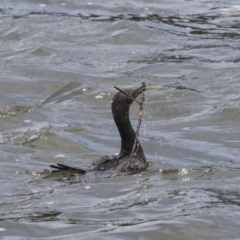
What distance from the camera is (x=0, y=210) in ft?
34.8


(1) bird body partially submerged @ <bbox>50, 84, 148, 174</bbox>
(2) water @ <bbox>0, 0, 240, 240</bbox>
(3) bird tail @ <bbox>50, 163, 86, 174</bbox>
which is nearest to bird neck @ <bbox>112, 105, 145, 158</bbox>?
(1) bird body partially submerged @ <bbox>50, 84, 148, 174</bbox>

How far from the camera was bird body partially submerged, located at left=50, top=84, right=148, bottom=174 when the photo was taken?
12.0 meters

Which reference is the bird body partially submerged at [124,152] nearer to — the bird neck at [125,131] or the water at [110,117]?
the bird neck at [125,131]

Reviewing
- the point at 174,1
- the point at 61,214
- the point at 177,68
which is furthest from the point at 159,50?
the point at 61,214

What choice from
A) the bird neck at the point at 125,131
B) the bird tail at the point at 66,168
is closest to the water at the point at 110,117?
the bird tail at the point at 66,168

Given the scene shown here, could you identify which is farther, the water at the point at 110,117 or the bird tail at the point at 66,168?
the bird tail at the point at 66,168

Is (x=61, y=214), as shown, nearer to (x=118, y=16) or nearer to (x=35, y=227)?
(x=35, y=227)

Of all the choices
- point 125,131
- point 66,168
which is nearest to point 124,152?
point 125,131

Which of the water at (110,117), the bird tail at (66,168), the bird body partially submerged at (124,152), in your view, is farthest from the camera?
the bird body partially submerged at (124,152)

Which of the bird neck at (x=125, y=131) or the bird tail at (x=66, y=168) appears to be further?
the bird neck at (x=125, y=131)

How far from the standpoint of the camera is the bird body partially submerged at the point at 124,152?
11992mm

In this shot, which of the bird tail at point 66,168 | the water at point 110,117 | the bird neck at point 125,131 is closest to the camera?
the water at point 110,117

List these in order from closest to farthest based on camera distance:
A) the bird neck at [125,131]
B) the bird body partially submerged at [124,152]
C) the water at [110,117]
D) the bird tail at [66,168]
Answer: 1. the water at [110,117]
2. the bird tail at [66,168]
3. the bird body partially submerged at [124,152]
4. the bird neck at [125,131]

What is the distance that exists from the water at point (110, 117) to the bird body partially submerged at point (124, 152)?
0.21m
